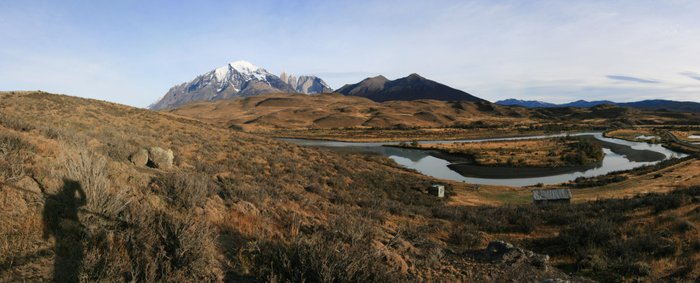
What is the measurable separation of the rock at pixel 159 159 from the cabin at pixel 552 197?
21.4 meters

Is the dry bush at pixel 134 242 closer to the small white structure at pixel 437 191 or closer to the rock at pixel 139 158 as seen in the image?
the rock at pixel 139 158

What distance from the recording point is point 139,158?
12781 mm

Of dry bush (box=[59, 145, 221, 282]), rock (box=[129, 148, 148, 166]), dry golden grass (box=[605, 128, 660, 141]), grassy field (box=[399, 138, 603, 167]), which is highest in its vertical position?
rock (box=[129, 148, 148, 166])

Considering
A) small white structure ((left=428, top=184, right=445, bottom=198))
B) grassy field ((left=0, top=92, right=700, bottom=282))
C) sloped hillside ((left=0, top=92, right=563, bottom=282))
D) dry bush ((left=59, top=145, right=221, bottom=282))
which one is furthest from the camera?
small white structure ((left=428, top=184, right=445, bottom=198))

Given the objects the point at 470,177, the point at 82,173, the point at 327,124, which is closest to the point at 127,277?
the point at 82,173

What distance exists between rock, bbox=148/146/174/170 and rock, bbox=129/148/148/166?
1.34 feet

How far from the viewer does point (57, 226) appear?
5219 millimetres

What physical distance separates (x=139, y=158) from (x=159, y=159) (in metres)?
1.02

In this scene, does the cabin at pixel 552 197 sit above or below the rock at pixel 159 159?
below

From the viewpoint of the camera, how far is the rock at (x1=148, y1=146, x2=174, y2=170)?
13.5 meters

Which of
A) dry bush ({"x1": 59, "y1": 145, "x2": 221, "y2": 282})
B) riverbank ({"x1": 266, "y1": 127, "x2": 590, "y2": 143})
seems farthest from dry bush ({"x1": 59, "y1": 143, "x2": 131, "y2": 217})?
riverbank ({"x1": 266, "y1": 127, "x2": 590, "y2": 143})

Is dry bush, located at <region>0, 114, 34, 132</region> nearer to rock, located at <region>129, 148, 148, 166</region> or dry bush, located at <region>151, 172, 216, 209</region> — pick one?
rock, located at <region>129, 148, 148, 166</region>

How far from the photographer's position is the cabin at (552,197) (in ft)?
69.1

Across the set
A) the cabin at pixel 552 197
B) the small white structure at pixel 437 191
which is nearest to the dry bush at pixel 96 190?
the small white structure at pixel 437 191
